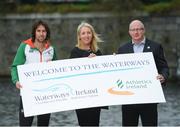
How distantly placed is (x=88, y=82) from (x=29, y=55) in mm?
761

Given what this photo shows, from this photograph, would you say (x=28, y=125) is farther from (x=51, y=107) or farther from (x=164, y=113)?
(x=164, y=113)

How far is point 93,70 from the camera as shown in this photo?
815cm

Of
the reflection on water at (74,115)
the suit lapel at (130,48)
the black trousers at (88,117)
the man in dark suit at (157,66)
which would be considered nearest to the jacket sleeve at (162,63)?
the man in dark suit at (157,66)

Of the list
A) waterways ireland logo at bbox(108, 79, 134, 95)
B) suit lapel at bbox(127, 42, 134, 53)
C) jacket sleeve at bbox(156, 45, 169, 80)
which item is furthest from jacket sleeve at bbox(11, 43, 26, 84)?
jacket sleeve at bbox(156, 45, 169, 80)

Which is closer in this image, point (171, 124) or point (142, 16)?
point (171, 124)

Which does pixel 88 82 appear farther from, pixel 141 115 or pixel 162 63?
pixel 162 63

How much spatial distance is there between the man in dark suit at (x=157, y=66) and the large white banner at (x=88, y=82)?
79 millimetres

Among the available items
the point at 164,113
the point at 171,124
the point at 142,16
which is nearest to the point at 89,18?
the point at 142,16

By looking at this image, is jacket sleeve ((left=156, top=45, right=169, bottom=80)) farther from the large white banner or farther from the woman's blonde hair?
the woman's blonde hair

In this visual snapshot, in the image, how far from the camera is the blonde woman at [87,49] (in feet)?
25.4

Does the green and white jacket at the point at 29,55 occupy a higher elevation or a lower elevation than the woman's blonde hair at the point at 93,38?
lower

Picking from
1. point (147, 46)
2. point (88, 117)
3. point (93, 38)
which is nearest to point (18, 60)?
point (93, 38)

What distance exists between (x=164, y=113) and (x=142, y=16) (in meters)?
11.5

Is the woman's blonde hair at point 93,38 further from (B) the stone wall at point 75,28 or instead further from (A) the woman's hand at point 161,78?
(B) the stone wall at point 75,28
